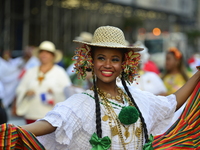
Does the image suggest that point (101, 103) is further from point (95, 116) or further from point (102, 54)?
point (102, 54)

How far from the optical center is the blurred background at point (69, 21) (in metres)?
20.3

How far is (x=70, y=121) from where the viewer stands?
3232 mm

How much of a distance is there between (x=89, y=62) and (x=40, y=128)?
2.54 ft

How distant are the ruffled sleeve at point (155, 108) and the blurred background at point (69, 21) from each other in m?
15.6

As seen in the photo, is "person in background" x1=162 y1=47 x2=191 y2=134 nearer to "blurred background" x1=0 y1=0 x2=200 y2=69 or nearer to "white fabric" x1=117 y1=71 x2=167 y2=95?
"white fabric" x1=117 y1=71 x2=167 y2=95

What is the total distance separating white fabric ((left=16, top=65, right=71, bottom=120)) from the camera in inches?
301

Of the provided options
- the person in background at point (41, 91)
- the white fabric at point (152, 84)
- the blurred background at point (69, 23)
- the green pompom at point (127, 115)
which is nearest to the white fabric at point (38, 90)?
the person in background at point (41, 91)

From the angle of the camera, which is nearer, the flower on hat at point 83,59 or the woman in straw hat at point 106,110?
the woman in straw hat at point 106,110

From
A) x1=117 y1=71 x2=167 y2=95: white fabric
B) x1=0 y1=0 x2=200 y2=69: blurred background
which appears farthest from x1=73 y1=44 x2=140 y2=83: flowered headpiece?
x1=0 y1=0 x2=200 y2=69: blurred background

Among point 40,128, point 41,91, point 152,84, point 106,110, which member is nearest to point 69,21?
point 41,91

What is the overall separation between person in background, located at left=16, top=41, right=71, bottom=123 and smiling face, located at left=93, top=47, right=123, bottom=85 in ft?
13.8

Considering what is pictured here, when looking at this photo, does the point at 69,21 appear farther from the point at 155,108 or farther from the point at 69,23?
the point at 155,108

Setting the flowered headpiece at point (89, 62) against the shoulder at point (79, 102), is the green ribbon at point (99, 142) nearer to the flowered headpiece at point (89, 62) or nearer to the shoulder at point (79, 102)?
the shoulder at point (79, 102)

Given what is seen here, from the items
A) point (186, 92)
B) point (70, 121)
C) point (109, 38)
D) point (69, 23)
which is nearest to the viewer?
point (70, 121)
